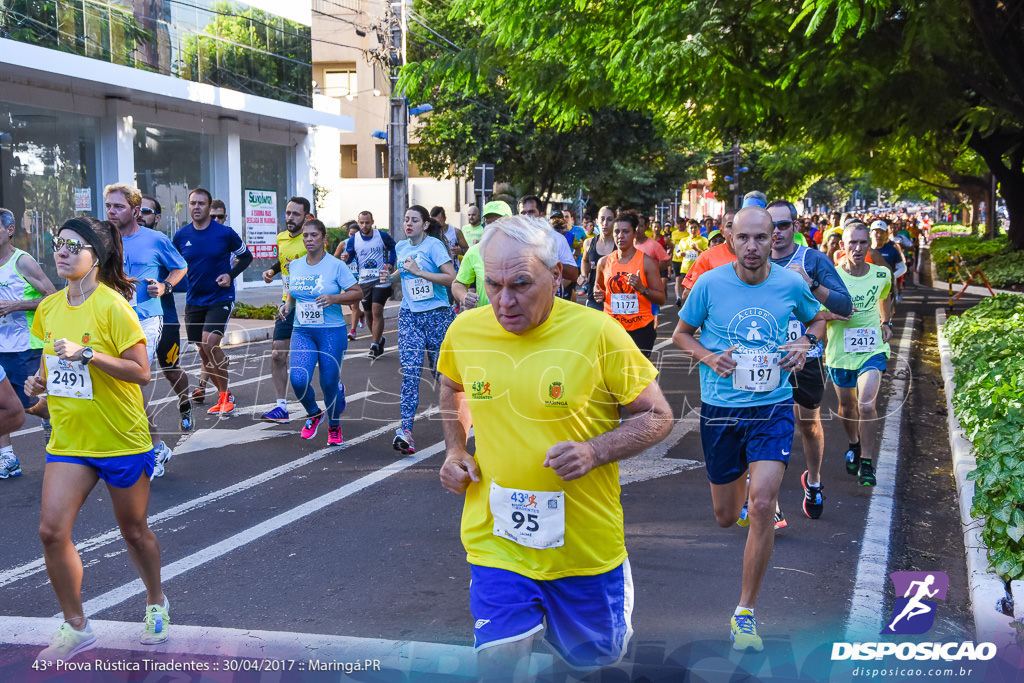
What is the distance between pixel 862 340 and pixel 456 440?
4582mm

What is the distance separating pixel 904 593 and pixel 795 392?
1712 millimetres

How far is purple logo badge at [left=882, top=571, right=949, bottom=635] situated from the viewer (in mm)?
4551

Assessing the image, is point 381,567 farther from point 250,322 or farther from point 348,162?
point 348,162

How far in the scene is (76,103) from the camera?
20344 mm

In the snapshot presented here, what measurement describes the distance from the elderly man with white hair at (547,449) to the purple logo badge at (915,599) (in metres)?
2.05

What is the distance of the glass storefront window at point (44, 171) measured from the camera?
19.0 meters

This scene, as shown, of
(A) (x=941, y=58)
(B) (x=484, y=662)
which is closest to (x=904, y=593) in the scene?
(B) (x=484, y=662)

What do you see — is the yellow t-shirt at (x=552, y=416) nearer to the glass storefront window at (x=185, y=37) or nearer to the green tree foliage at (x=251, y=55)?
the glass storefront window at (x=185, y=37)

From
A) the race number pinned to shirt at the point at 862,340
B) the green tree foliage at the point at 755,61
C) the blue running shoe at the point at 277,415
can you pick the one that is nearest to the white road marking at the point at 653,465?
the race number pinned to shirt at the point at 862,340

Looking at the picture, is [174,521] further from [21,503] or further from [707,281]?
[707,281]

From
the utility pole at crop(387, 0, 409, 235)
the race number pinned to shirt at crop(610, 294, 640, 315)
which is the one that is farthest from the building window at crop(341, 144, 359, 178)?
the race number pinned to shirt at crop(610, 294, 640, 315)

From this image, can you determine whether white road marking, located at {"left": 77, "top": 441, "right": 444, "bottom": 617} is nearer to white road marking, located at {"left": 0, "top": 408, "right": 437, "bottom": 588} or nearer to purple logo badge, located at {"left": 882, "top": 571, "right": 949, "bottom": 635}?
white road marking, located at {"left": 0, "top": 408, "right": 437, "bottom": 588}

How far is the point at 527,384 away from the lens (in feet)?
9.75

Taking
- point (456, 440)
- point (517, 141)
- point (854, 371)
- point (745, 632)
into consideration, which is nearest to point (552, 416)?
point (456, 440)
